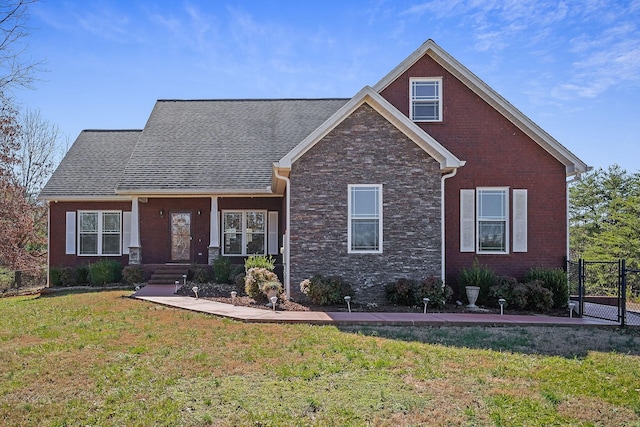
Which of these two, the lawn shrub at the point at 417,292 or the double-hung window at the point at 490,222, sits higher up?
the double-hung window at the point at 490,222

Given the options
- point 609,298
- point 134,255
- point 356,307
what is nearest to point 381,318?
point 356,307

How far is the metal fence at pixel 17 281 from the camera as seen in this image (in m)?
21.4

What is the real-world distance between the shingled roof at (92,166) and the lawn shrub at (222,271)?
5457 mm

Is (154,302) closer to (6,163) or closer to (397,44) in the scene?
(6,163)

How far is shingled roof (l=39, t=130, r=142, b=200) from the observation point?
18734 millimetres

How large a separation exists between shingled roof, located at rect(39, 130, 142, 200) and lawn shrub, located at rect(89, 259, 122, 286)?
2.79 m

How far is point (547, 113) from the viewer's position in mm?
16766

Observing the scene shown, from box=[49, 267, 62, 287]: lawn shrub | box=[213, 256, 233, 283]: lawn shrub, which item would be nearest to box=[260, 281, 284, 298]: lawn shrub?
Result: box=[213, 256, 233, 283]: lawn shrub

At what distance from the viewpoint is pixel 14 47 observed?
7848 millimetres

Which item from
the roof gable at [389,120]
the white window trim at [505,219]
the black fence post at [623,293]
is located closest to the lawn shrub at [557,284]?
the white window trim at [505,219]

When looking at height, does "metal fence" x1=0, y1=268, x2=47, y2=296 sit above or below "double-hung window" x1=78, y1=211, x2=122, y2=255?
below

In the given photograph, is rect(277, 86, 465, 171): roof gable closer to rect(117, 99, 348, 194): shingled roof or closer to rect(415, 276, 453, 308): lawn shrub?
rect(415, 276, 453, 308): lawn shrub

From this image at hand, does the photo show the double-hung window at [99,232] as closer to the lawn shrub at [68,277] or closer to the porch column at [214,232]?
the lawn shrub at [68,277]

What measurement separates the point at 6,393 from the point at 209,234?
41.7 ft
